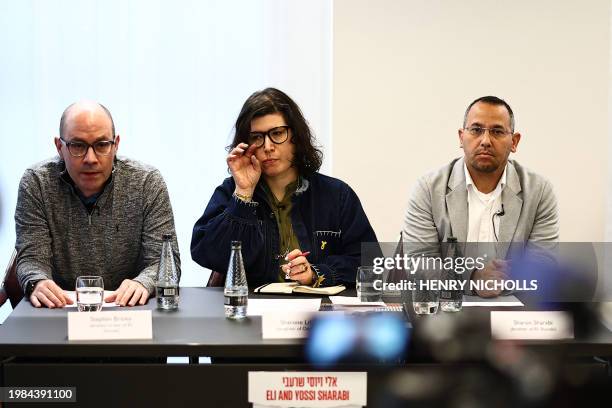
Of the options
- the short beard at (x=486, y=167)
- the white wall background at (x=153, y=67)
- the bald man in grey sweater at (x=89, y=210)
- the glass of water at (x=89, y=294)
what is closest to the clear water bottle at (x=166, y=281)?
the glass of water at (x=89, y=294)

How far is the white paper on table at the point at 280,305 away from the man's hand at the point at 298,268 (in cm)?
19

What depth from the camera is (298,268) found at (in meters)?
2.77

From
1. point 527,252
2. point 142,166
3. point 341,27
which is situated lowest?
point 527,252

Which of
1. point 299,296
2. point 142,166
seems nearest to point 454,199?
point 299,296

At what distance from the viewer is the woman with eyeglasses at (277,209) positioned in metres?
2.94

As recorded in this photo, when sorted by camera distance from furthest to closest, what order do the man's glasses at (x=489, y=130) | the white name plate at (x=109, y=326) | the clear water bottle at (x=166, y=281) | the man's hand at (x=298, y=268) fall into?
the man's glasses at (x=489, y=130)
the man's hand at (x=298, y=268)
the clear water bottle at (x=166, y=281)
the white name plate at (x=109, y=326)

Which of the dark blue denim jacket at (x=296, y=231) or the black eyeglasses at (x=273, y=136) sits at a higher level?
the black eyeglasses at (x=273, y=136)

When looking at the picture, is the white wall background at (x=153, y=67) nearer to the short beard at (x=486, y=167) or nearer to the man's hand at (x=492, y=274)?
the short beard at (x=486, y=167)

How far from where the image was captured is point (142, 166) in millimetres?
3139

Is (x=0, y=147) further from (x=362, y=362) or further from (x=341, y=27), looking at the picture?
(x=362, y=362)

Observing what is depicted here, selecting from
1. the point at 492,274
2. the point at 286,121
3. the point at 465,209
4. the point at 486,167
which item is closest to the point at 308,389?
the point at 492,274

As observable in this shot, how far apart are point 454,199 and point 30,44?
8.73 feet

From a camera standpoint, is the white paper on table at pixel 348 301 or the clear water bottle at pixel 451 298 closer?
the clear water bottle at pixel 451 298

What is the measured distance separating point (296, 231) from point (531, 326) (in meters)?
1.17
